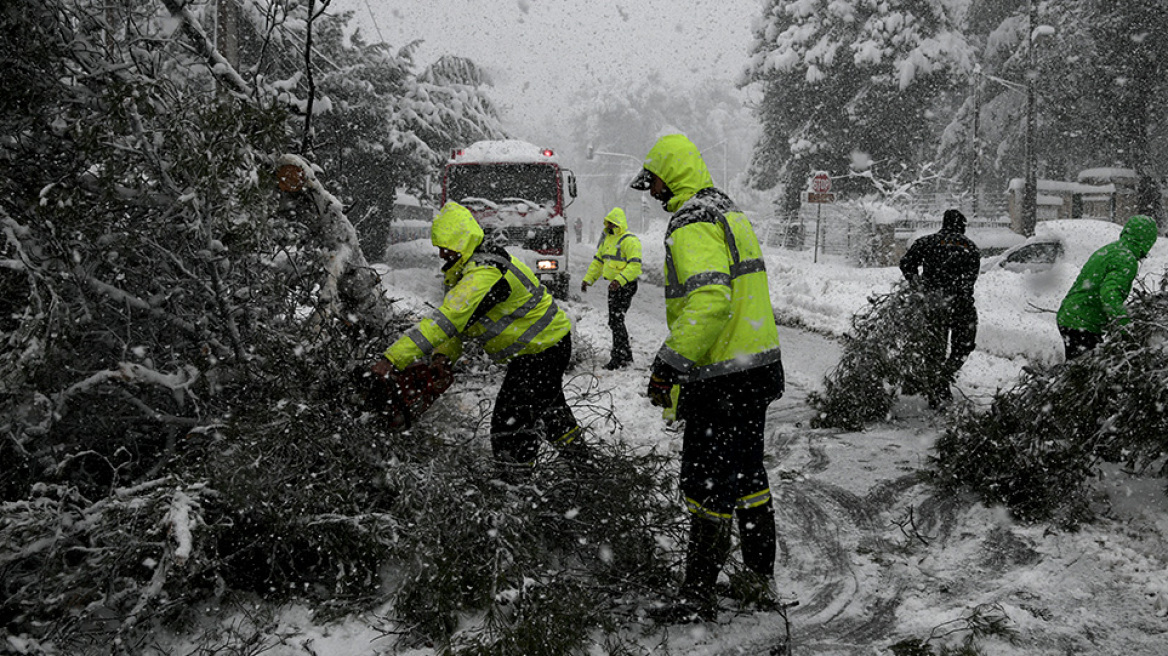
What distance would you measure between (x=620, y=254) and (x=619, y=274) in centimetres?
24

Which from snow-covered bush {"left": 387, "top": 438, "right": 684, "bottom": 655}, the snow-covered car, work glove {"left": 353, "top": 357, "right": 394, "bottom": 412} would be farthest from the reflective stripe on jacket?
the snow-covered car

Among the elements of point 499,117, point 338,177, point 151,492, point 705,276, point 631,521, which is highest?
point 499,117

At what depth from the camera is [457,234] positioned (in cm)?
383

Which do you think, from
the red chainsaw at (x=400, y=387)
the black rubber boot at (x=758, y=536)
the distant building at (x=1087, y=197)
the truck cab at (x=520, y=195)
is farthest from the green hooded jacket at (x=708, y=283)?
the distant building at (x=1087, y=197)

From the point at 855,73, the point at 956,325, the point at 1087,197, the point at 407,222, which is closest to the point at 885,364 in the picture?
the point at 956,325

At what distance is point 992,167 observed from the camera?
101 ft

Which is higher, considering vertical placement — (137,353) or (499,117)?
(499,117)

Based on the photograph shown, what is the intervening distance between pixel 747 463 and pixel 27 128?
358 cm

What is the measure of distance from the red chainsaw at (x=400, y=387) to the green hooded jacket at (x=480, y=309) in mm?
73

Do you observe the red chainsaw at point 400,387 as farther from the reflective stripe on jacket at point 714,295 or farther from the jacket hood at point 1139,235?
the jacket hood at point 1139,235

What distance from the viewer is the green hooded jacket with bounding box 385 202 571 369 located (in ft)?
11.5

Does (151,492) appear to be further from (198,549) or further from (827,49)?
(827,49)

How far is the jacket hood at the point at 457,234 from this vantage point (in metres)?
3.82

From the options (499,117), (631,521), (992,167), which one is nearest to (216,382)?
(631,521)
